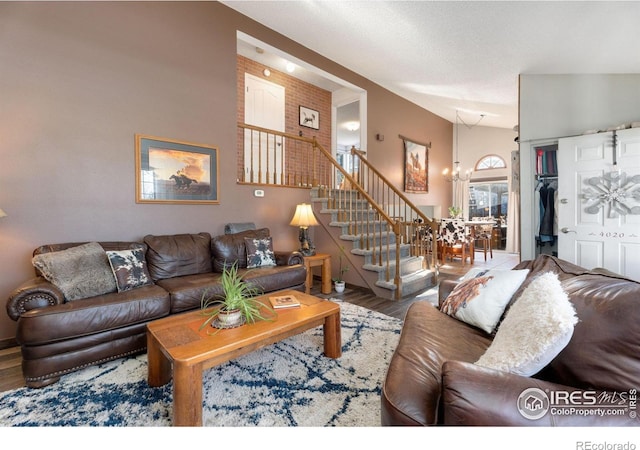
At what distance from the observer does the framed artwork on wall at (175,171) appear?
10.3 feet

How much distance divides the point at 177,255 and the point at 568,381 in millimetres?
3102

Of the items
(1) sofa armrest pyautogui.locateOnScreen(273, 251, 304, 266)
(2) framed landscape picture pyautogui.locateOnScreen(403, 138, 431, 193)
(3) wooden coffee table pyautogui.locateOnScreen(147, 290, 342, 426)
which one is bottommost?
(3) wooden coffee table pyautogui.locateOnScreen(147, 290, 342, 426)

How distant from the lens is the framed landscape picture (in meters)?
6.79

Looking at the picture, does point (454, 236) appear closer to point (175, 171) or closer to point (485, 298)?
point (485, 298)

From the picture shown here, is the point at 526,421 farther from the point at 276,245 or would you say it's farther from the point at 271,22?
the point at 271,22

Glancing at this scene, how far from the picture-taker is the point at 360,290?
388cm

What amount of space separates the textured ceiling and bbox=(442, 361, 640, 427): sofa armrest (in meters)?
3.15

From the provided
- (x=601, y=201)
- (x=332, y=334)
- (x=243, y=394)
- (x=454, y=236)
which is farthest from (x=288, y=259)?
(x=454, y=236)

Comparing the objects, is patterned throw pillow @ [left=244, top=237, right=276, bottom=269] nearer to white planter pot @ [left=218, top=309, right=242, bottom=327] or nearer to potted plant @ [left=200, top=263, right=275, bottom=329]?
potted plant @ [left=200, top=263, right=275, bottom=329]

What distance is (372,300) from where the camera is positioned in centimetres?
353

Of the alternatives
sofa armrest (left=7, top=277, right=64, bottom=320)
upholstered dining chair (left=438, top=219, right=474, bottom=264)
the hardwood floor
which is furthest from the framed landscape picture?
sofa armrest (left=7, top=277, right=64, bottom=320)

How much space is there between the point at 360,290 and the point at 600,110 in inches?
141
